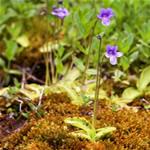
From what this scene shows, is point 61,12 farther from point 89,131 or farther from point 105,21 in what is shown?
point 89,131

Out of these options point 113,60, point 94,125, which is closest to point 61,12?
point 113,60

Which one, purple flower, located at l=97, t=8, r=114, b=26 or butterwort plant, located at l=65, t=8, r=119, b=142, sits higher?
purple flower, located at l=97, t=8, r=114, b=26

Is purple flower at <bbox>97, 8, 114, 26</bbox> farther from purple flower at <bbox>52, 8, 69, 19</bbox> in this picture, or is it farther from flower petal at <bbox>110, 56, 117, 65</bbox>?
purple flower at <bbox>52, 8, 69, 19</bbox>

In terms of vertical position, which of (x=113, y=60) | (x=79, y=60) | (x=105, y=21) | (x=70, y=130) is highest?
(x=105, y=21)

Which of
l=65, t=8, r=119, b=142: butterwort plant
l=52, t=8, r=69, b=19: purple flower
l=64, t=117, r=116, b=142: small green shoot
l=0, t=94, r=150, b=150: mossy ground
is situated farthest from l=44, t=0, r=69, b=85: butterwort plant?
l=64, t=117, r=116, b=142: small green shoot

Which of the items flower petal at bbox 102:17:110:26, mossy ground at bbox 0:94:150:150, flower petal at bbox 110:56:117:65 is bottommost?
mossy ground at bbox 0:94:150:150

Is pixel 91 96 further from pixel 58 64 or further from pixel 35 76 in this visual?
pixel 35 76

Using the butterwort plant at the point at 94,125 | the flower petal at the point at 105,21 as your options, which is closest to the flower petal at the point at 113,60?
the butterwort plant at the point at 94,125

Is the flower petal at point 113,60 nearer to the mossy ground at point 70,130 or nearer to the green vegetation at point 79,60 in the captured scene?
the green vegetation at point 79,60
